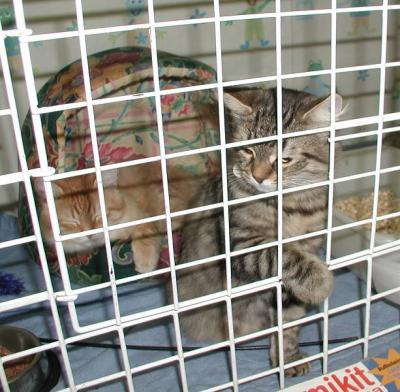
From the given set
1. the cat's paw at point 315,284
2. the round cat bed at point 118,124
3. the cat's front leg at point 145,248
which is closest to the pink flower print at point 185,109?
the round cat bed at point 118,124

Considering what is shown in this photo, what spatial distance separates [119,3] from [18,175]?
141cm

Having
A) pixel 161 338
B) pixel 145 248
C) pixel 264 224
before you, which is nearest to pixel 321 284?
pixel 264 224

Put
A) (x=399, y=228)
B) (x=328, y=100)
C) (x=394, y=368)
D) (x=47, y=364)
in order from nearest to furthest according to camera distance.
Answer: (x=328, y=100), (x=394, y=368), (x=47, y=364), (x=399, y=228)

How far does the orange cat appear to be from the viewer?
1563 millimetres

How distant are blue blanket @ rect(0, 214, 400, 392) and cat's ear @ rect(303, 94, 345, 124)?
1.94ft

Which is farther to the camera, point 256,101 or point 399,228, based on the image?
point 399,228

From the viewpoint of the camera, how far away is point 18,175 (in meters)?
0.67

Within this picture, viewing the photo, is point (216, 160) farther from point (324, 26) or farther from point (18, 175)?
point (18, 175)

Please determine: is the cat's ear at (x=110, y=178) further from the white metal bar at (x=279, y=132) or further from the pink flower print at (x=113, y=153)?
the white metal bar at (x=279, y=132)

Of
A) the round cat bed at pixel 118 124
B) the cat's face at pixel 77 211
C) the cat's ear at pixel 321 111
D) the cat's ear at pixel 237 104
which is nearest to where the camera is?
the cat's ear at pixel 321 111

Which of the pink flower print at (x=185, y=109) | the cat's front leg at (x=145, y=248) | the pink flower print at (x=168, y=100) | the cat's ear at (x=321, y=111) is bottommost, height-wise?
the cat's front leg at (x=145, y=248)

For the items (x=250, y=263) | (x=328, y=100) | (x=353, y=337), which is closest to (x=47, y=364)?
(x=250, y=263)

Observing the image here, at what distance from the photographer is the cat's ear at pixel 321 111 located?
0.95m

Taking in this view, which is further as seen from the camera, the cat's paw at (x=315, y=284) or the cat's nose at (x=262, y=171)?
the cat's nose at (x=262, y=171)
